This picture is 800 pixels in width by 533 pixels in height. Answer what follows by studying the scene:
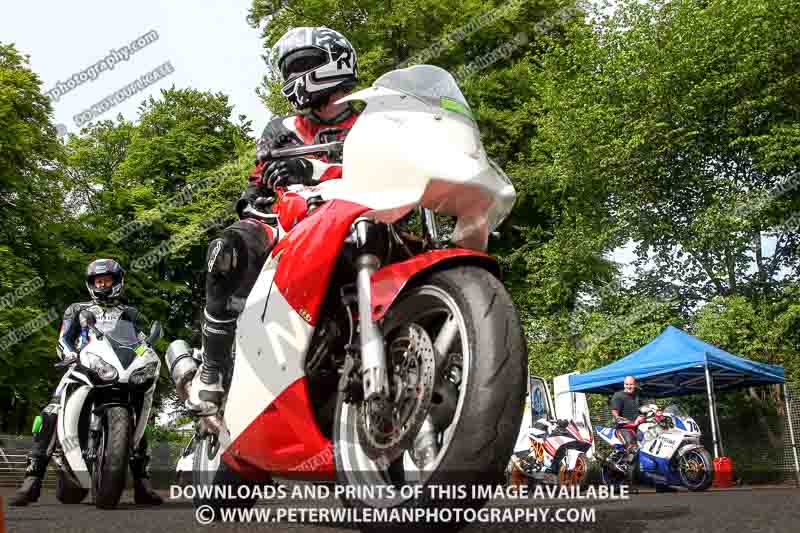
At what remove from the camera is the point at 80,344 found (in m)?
8.93

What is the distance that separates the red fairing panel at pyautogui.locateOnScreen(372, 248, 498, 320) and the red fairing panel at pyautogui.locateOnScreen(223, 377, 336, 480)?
496 millimetres

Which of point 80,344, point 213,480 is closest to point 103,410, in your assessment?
point 80,344

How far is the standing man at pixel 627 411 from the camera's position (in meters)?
16.0

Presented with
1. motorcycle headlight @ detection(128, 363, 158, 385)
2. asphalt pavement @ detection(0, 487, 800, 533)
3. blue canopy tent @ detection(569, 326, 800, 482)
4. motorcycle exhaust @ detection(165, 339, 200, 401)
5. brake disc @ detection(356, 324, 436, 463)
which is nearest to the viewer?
brake disc @ detection(356, 324, 436, 463)

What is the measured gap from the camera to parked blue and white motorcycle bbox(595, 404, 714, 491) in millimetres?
15359

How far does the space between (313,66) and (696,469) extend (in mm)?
12808

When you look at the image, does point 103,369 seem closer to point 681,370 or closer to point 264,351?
point 264,351

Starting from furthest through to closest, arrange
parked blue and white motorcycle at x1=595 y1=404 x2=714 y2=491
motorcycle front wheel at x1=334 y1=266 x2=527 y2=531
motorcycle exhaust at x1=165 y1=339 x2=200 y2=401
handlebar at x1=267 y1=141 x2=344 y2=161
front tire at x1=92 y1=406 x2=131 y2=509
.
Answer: parked blue and white motorcycle at x1=595 y1=404 x2=714 y2=491
front tire at x1=92 y1=406 x2=131 y2=509
motorcycle exhaust at x1=165 y1=339 x2=200 y2=401
handlebar at x1=267 y1=141 x2=344 y2=161
motorcycle front wheel at x1=334 y1=266 x2=527 y2=531

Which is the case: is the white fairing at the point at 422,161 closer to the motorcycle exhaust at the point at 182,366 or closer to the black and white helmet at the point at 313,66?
the black and white helmet at the point at 313,66

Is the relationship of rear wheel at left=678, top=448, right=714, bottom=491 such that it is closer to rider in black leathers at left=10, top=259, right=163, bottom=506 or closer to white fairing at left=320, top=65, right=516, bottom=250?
rider in black leathers at left=10, top=259, right=163, bottom=506

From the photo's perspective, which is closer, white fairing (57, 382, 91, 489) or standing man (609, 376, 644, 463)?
white fairing (57, 382, 91, 489)

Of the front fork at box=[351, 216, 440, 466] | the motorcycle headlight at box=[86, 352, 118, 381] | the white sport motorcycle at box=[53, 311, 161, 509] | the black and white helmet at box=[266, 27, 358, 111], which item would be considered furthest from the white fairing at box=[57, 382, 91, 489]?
the front fork at box=[351, 216, 440, 466]

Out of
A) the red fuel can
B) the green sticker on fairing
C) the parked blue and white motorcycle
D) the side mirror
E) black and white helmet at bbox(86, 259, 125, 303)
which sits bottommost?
the red fuel can

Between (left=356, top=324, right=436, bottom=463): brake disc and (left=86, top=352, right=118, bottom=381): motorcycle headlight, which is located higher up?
(left=86, top=352, right=118, bottom=381): motorcycle headlight
